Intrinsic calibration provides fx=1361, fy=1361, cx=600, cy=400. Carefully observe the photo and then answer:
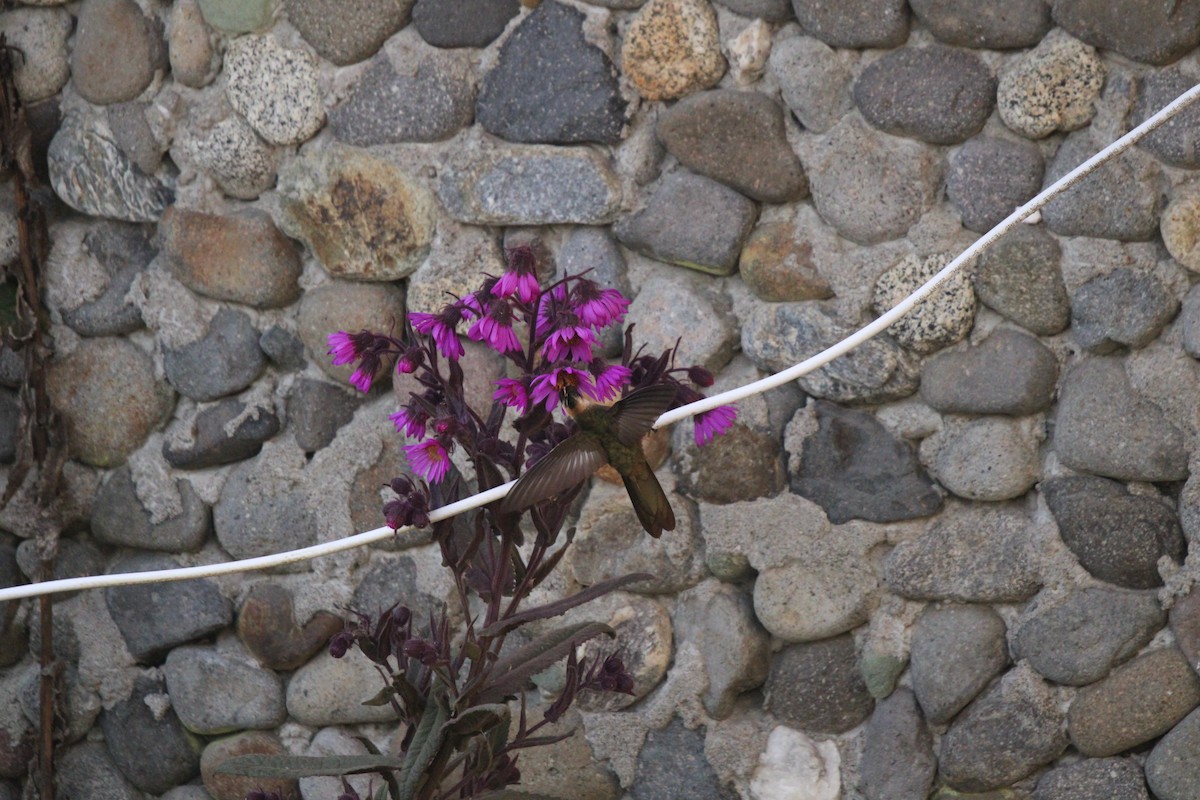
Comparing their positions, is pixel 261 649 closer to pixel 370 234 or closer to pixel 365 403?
pixel 365 403

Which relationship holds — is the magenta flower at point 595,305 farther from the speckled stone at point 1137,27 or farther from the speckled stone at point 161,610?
the speckled stone at point 161,610

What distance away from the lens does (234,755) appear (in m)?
1.85

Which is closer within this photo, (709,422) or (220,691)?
(709,422)

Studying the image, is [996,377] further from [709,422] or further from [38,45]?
[38,45]

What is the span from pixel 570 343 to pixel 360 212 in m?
0.62

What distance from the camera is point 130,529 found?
1903mm

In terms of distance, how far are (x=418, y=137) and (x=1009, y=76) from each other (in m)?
0.71

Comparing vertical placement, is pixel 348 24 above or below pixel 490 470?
above

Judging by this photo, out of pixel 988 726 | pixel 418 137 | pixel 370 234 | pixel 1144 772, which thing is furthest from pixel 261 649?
pixel 1144 772

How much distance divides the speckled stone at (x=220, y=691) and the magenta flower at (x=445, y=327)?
79cm

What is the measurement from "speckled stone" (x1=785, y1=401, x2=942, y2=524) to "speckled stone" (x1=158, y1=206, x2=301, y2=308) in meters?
0.70

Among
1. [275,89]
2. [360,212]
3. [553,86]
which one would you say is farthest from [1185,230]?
[275,89]

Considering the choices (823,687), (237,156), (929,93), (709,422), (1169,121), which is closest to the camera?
(709,422)

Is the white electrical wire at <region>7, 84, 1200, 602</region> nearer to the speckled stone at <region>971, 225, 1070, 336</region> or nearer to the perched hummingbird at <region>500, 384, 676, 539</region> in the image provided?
the perched hummingbird at <region>500, 384, 676, 539</region>
